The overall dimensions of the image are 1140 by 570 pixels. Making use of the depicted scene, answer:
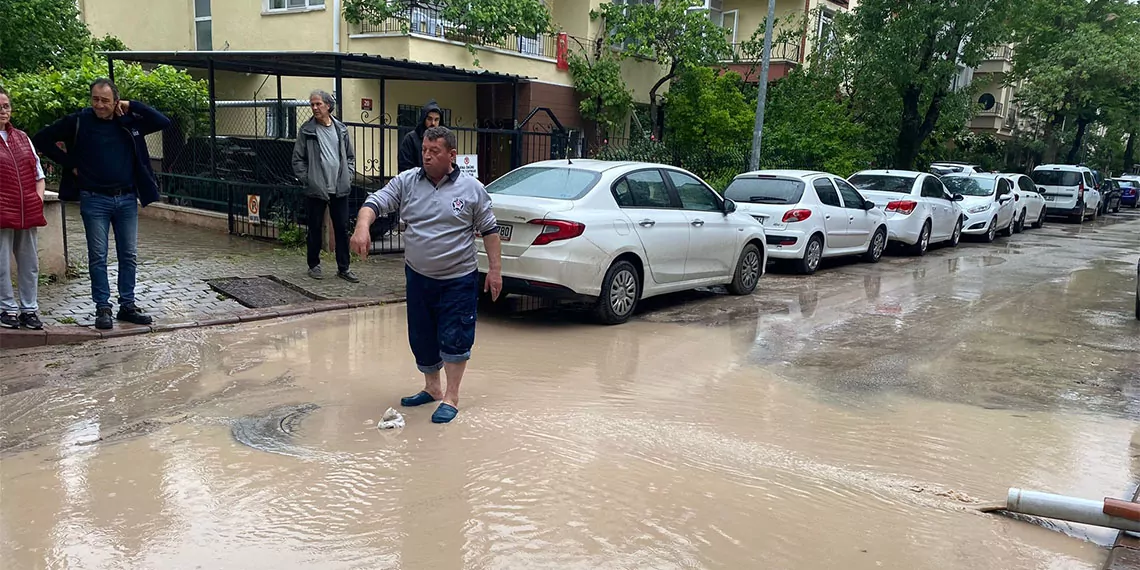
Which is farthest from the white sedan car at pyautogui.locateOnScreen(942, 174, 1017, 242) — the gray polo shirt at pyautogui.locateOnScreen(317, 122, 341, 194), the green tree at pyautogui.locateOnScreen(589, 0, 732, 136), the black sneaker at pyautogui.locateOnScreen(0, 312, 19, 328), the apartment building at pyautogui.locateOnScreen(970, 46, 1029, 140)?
the apartment building at pyautogui.locateOnScreen(970, 46, 1029, 140)

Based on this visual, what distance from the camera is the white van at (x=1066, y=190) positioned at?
25.9m

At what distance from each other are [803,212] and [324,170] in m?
6.65

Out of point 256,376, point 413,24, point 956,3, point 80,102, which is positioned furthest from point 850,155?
point 256,376

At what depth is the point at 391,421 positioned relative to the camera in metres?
5.04

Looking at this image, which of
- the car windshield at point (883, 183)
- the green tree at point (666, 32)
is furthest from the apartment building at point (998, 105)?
the car windshield at point (883, 183)

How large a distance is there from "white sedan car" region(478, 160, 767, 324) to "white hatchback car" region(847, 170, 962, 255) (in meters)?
6.50

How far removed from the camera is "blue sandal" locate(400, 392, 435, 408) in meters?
5.45

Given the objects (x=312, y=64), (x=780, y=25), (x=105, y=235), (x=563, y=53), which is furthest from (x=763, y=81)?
(x=105, y=235)

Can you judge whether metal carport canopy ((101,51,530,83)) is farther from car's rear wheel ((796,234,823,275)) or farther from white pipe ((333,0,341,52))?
car's rear wheel ((796,234,823,275))

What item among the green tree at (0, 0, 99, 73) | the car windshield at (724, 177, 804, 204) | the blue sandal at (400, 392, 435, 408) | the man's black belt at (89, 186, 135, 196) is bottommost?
the blue sandal at (400, 392, 435, 408)

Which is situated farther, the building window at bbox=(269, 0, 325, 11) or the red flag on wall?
the red flag on wall

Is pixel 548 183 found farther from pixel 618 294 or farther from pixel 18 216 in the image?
pixel 18 216

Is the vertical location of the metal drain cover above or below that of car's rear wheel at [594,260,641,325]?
below

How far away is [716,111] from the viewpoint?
728 inches
